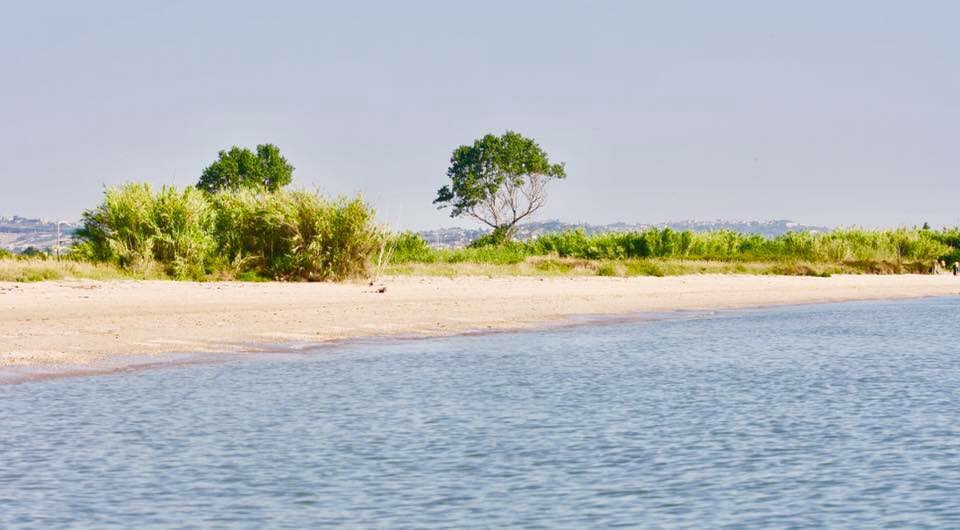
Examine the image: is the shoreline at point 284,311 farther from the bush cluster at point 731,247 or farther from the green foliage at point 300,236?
the bush cluster at point 731,247

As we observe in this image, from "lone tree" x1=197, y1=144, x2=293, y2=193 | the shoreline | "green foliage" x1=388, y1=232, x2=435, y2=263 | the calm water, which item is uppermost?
"lone tree" x1=197, y1=144, x2=293, y2=193

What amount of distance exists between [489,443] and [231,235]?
83.2 feet

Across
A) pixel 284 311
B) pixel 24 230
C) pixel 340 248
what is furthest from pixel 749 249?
pixel 24 230

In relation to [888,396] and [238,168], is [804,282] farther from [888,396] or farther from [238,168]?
[238,168]

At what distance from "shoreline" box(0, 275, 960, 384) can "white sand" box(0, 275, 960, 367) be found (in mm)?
33

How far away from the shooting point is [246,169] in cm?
8394

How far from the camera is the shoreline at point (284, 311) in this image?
68.4ft

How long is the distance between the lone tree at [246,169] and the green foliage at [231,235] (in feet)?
147

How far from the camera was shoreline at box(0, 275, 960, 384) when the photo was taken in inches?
821

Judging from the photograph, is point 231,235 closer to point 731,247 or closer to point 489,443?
point 489,443

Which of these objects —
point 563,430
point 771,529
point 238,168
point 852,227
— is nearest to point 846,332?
point 563,430

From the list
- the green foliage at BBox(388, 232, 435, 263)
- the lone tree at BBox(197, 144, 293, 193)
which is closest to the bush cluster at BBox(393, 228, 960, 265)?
the green foliage at BBox(388, 232, 435, 263)

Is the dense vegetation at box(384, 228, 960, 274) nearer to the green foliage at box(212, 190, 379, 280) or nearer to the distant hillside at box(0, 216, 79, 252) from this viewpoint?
the green foliage at box(212, 190, 379, 280)

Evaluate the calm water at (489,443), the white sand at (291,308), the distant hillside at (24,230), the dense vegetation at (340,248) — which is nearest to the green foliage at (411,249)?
the dense vegetation at (340,248)
